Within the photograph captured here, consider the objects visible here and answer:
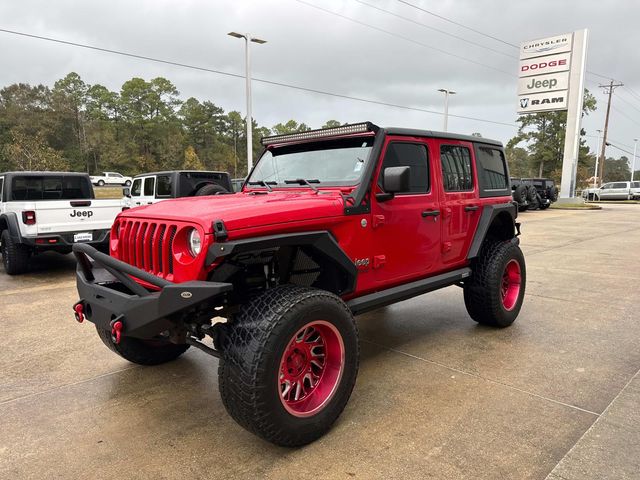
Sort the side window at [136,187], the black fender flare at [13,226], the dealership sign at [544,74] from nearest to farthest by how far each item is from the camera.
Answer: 1. the black fender flare at [13,226]
2. the side window at [136,187]
3. the dealership sign at [544,74]

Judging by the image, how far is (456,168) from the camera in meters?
4.24

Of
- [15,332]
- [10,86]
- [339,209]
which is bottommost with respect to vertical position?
[15,332]

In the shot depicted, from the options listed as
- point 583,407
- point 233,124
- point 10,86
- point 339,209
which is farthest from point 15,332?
point 233,124

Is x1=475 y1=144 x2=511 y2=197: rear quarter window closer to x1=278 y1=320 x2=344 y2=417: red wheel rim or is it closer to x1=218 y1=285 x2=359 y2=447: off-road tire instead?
x1=278 y1=320 x2=344 y2=417: red wheel rim

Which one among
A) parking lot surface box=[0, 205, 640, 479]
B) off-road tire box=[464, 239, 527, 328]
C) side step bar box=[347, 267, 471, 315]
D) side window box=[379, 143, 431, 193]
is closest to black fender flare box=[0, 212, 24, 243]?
parking lot surface box=[0, 205, 640, 479]

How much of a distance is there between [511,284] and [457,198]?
1457 mm

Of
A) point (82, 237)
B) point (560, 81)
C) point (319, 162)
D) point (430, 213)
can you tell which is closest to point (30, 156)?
point (82, 237)

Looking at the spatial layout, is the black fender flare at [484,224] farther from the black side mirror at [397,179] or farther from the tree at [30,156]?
the tree at [30,156]

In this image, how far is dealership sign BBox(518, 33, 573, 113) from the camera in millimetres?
26328

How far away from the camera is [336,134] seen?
3.54 m

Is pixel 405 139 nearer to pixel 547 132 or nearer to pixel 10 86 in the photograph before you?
pixel 547 132

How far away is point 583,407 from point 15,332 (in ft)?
17.4

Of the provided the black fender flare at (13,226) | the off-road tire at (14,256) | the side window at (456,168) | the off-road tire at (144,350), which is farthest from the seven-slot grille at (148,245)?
the off-road tire at (14,256)

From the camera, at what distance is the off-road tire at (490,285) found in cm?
443
